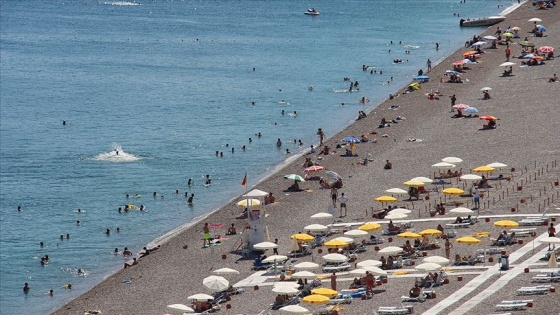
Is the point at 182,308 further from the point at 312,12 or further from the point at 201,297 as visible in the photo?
the point at 312,12

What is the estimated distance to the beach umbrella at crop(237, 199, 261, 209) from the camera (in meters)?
67.4

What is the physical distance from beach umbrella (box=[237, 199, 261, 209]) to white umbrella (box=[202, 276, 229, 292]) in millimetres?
9157

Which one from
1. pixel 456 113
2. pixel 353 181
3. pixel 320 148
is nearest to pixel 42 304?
pixel 353 181

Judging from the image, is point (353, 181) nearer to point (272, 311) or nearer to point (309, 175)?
point (309, 175)

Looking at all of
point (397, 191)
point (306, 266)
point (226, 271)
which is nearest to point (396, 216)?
point (397, 191)

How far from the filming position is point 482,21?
15012 cm

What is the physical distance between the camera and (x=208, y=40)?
163 m

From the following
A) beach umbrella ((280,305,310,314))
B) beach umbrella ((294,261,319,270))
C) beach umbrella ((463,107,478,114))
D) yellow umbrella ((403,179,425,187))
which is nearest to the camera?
beach umbrella ((280,305,310,314))

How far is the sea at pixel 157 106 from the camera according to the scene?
A: 3029 inches

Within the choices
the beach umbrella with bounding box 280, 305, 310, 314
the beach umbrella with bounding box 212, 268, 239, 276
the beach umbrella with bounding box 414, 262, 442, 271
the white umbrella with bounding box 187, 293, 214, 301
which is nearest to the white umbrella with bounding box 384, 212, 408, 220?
the beach umbrella with bounding box 212, 268, 239, 276

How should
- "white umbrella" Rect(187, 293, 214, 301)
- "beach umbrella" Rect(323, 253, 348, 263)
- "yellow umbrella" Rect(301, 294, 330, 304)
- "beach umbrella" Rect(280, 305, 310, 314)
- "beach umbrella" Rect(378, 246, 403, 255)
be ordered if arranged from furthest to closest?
"beach umbrella" Rect(323, 253, 348, 263) → "beach umbrella" Rect(378, 246, 403, 255) → "white umbrella" Rect(187, 293, 214, 301) → "yellow umbrella" Rect(301, 294, 330, 304) → "beach umbrella" Rect(280, 305, 310, 314)

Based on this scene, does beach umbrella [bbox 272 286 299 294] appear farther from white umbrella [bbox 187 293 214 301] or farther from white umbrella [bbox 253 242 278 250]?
white umbrella [bbox 253 242 278 250]

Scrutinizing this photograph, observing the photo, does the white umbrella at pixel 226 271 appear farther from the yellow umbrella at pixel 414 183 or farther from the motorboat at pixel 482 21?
the motorboat at pixel 482 21

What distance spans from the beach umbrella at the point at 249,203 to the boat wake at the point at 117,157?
73.2ft
